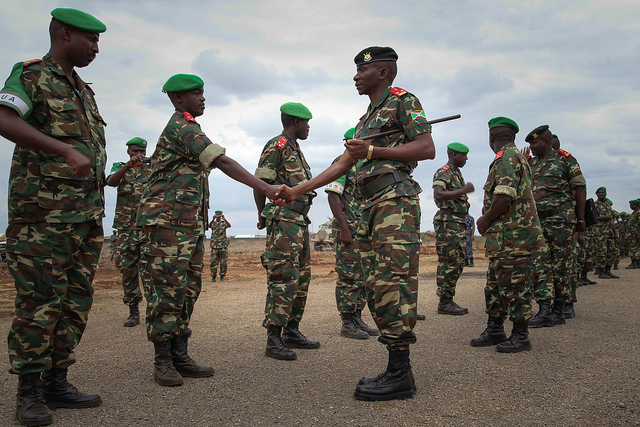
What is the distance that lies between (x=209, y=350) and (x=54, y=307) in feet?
6.91

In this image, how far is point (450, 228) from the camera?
7.06 metres

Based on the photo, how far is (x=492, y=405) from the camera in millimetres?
2939

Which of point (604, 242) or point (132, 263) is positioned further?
point (604, 242)

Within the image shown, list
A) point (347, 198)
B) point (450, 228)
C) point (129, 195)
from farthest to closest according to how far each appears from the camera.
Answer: point (129, 195), point (450, 228), point (347, 198)

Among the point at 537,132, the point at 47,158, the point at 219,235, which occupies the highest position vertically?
the point at 537,132

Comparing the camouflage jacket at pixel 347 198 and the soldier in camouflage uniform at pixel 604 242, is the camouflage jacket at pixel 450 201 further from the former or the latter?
the soldier in camouflage uniform at pixel 604 242

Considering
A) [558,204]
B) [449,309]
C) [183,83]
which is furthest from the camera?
[449,309]

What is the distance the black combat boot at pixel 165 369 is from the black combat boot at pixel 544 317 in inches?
183

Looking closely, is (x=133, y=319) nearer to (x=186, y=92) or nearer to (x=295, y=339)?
(x=295, y=339)

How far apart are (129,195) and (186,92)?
396 centimetres

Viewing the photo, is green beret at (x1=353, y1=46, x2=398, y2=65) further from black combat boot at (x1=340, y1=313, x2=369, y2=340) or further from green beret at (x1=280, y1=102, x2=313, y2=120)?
black combat boot at (x1=340, y1=313, x2=369, y2=340)

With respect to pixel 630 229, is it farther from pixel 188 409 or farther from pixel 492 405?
pixel 188 409

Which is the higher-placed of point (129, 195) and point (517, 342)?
point (129, 195)

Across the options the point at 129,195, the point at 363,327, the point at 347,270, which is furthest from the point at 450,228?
the point at 129,195
